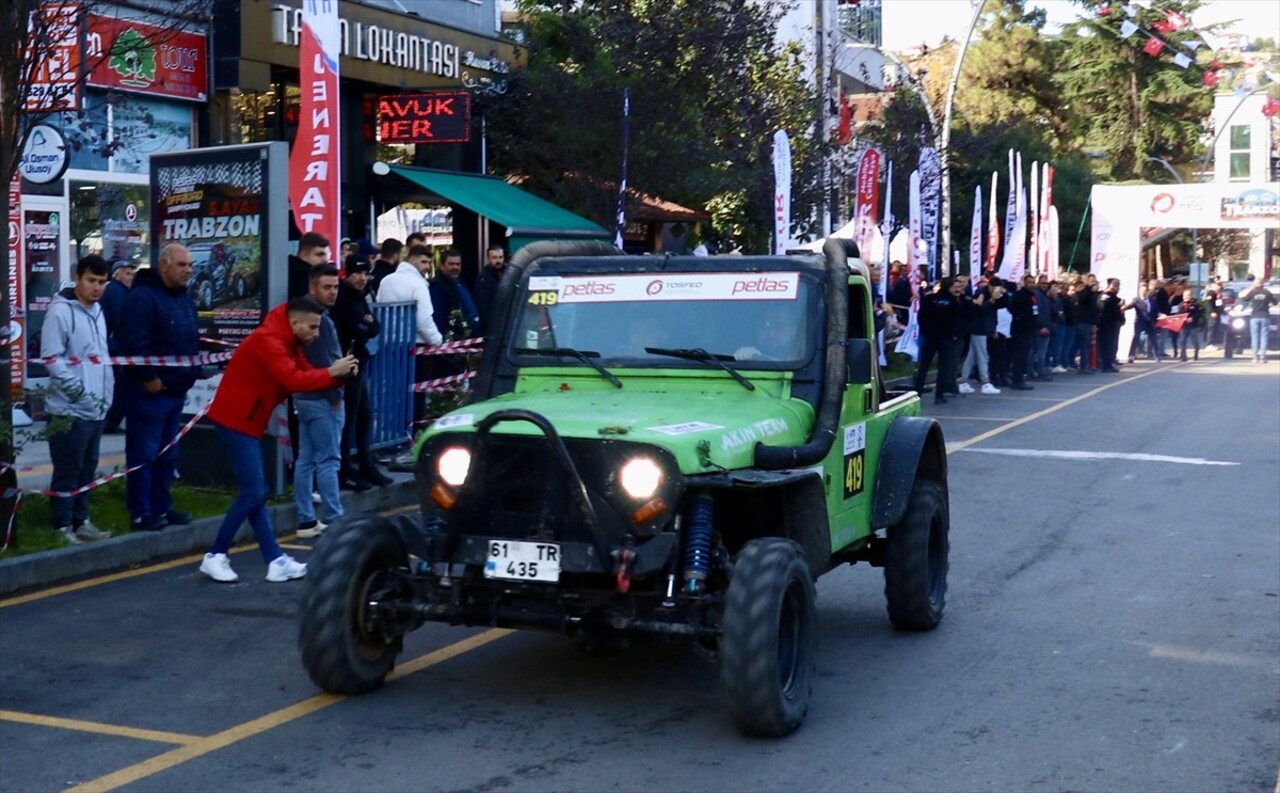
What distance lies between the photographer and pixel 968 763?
5934mm

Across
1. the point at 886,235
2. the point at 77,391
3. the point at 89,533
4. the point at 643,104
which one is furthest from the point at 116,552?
the point at 886,235

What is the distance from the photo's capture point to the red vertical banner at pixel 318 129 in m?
12.8

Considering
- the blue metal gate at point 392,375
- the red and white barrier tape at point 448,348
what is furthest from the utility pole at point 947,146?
the blue metal gate at point 392,375

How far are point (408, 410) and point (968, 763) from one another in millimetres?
8337

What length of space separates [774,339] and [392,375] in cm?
661

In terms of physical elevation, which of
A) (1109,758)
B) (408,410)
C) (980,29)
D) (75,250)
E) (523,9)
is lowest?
(1109,758)

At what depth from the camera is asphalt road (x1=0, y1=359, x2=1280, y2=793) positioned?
580 centimetres

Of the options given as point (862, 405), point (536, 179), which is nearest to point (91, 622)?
point (862, 405)

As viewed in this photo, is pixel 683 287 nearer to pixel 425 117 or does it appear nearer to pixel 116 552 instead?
pixel 116 552

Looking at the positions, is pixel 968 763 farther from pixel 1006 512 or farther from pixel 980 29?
pixel 980 29

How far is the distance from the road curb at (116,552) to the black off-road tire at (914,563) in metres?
4.72

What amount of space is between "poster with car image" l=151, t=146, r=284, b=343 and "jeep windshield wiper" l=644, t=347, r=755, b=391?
17.3ft

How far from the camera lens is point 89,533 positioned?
32.2 ft

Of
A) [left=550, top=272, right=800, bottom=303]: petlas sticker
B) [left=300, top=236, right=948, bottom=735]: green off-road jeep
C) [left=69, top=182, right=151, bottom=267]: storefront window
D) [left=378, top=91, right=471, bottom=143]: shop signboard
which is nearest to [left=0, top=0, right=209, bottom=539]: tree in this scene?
[left=300, top=236, right=948, bottom=735]: green off-road jeep
